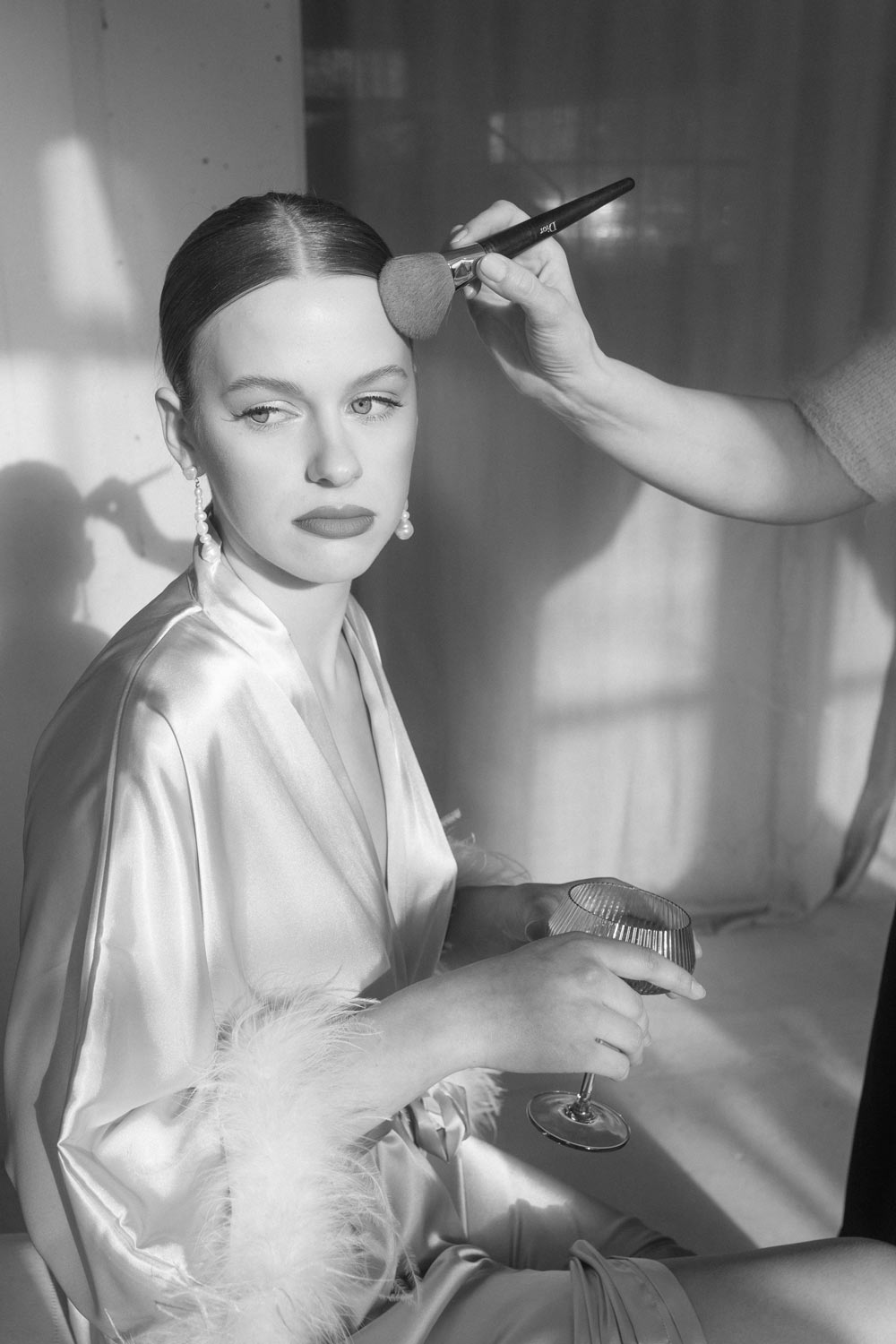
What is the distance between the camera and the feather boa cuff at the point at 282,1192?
0.87 metres

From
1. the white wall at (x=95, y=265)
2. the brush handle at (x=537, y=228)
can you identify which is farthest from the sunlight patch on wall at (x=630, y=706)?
the brush handle at (x=537, y=228)

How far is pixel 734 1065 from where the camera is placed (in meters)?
2.21

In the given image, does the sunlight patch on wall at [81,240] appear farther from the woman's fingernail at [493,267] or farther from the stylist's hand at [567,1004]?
the stylist's hand at [567,1004]

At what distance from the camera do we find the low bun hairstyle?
1.01 m

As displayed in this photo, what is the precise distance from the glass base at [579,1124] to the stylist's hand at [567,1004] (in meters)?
0.13

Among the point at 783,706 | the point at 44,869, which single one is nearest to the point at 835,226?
the point at 783,706

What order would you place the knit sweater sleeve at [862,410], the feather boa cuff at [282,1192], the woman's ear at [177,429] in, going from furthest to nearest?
the knit sweater sleeve at [862,410]
the woman's ear at [177,429]
the feather boa cuff at [282,1192]

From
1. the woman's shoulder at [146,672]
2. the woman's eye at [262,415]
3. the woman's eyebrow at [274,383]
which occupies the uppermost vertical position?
the woman's eyebrow at [274,383]

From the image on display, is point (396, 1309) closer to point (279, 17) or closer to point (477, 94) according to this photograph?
point (279, 17)

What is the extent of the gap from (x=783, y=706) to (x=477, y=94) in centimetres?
150

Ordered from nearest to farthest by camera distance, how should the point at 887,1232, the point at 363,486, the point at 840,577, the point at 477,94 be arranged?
the point at 363,486
the point at 887,1232
the point at 477,94
the point at 840,577

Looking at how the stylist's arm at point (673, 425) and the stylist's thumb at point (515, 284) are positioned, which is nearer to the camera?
the stylist's thumb at point (515, 284)

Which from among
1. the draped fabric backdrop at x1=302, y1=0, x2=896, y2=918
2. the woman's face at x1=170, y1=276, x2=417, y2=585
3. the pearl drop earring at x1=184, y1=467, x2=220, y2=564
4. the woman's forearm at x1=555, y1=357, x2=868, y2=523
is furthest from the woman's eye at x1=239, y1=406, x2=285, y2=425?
the draped fabric backdrop at x1=302, y1=0, x2=896, y2=918

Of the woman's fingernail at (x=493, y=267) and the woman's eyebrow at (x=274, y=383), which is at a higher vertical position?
the woman's fingernail at (x=493, y=267)
